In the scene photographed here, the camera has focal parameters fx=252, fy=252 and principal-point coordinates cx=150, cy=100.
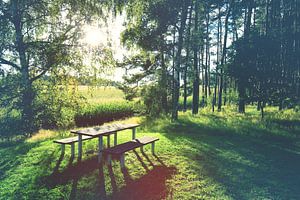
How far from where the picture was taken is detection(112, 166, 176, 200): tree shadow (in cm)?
473

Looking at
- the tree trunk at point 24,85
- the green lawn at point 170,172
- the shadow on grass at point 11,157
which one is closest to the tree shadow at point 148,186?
the green lawn at point 170,172

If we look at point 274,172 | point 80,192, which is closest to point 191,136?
point 274,172

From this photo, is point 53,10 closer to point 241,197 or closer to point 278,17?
point 241,197

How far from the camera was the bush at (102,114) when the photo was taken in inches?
666

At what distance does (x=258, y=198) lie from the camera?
464cm

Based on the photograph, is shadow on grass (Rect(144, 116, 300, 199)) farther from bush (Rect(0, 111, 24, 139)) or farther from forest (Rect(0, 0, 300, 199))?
bush (Rect(0, 111, 24, 139))

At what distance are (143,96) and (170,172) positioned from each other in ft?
28.5

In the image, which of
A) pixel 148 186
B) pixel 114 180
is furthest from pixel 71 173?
pixel 148 186

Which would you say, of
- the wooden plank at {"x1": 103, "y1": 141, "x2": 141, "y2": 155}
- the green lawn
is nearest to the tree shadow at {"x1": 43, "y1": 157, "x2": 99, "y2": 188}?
the green lawn

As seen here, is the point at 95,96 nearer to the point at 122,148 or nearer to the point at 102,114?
the point at 102,114

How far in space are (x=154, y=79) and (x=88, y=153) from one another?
7748 millimetres

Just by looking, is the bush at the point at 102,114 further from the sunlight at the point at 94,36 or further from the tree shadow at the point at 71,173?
the tree shadow at the point at 71,173

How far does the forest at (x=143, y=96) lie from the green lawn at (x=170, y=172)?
30mm

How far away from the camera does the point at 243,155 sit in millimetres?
7422
